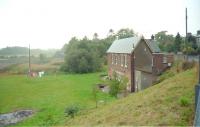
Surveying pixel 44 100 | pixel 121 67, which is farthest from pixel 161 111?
pixel 121 67

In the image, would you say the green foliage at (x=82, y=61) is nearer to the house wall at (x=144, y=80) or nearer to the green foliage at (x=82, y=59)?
the green foliage at (x=82, y=59)

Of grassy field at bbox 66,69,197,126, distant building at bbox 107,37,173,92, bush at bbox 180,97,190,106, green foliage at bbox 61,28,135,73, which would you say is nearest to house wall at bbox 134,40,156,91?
distant building at bbox 107,37,173,92

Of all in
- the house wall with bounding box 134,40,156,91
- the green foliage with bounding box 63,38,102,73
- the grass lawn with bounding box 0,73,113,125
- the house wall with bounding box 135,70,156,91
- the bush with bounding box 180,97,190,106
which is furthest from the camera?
the green foliage with bounding box 63,38,102,73

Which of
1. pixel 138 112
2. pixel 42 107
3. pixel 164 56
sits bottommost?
pixel 42 107

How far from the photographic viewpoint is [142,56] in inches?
1526

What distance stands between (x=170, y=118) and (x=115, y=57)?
32862mm

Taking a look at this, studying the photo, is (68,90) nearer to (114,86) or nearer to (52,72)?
(114,86)

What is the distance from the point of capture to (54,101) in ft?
106

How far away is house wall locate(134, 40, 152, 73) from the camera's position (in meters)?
38.3

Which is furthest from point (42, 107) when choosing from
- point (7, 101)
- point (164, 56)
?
point (164, 56)

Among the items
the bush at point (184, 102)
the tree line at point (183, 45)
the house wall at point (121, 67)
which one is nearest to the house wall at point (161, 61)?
the house wall at point (121, 67)

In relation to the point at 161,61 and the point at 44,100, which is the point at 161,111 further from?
the point at 161,61

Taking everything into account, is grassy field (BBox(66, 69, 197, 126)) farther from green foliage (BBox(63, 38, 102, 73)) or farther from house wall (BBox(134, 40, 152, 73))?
green foliage (BBox(63, 38, 102, 73))

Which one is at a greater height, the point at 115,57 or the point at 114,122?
the point at 115,57
